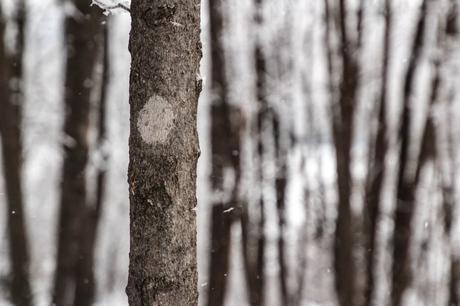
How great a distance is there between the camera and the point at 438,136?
19.8ft

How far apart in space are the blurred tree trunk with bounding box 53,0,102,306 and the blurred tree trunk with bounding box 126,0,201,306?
341 cm

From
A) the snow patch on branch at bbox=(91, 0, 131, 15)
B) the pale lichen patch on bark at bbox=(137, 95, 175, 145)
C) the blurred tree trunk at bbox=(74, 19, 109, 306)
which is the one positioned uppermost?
the snow patch on branch at bbox=(91, 0, 131, 15)

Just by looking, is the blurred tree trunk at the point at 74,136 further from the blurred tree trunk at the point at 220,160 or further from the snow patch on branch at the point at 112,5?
the snow patch on branch at the point at 112,5

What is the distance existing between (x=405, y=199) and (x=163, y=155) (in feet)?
14.4

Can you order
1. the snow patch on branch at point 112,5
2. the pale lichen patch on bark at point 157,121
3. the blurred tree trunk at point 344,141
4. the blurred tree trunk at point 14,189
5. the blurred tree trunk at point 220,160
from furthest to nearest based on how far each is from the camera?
the blurred tree trunk at point 344,141 < the blurred tree trunk at point 220,160 < the blurred tree trunk at point 14,189 < the snow patch on branch at point 112,5 < the pale lichen patch on bark at point 157,121

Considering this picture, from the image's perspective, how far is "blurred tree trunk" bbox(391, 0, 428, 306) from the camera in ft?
19.4

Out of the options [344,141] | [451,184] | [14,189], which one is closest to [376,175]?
[344,141]

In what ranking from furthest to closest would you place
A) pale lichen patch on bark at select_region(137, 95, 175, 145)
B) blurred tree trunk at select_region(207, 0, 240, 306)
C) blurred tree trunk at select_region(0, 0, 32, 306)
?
1. blurred tree trunk at select_region(207, 0, 240, 306)
2. blurred tree trunk at select_region(0, 0, 32, 306)
3. pale lichen patch on bark at select_region(137, 95, 175, 145)

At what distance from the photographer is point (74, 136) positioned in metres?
5.42

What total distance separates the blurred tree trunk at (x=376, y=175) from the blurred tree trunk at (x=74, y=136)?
9.41 ft

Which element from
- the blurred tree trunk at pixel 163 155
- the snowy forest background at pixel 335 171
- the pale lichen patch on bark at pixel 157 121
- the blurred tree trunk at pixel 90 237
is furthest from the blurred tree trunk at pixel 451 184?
the pale lichen patch on bark at pixel 157 121

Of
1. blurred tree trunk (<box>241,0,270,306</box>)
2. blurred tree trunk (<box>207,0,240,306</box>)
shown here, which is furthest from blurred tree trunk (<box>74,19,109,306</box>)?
blurred tree trunk (<box>241,0,270,306</box>)

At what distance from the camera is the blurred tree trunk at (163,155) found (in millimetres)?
2068

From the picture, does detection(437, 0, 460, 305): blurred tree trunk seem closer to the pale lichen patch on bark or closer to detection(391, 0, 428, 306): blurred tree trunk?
detection(391, 0, 428, 306): blurred tree trunk
